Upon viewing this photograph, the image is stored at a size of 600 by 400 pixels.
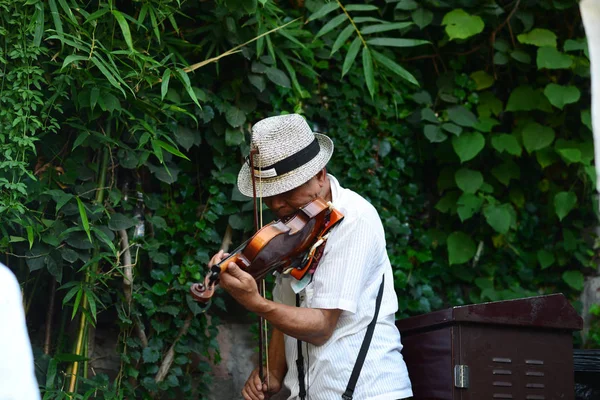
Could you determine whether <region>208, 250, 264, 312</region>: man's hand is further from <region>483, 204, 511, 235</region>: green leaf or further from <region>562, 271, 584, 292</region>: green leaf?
<region>562, 271, 584, 292</region>: green leaf

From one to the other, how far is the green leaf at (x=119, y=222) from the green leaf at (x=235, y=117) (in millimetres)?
664

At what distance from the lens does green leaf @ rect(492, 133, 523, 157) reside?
164 inches

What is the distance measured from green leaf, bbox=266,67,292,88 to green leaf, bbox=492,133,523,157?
Answer: 1173 millimetres

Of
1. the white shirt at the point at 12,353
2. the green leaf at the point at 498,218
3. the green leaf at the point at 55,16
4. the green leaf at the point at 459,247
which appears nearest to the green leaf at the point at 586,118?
the green leaf at the point at 498,218

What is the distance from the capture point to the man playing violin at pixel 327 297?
8.20 feet

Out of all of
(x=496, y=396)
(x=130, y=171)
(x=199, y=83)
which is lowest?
(x=496, y=396)

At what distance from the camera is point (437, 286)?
4.21 metres

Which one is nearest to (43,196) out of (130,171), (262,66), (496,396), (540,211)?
(130,171)

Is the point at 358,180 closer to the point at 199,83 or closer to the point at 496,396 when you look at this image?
the point at 199,83

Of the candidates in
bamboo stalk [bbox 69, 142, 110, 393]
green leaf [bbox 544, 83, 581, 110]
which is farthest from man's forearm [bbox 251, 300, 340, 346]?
green leaf [bbox 544, 83, 581, 110]

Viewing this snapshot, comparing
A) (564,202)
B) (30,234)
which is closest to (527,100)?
(564,202)

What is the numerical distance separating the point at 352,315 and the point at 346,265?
0.59ft

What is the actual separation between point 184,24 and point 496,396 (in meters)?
2.10

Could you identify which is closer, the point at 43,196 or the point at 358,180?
the point at 43,196
